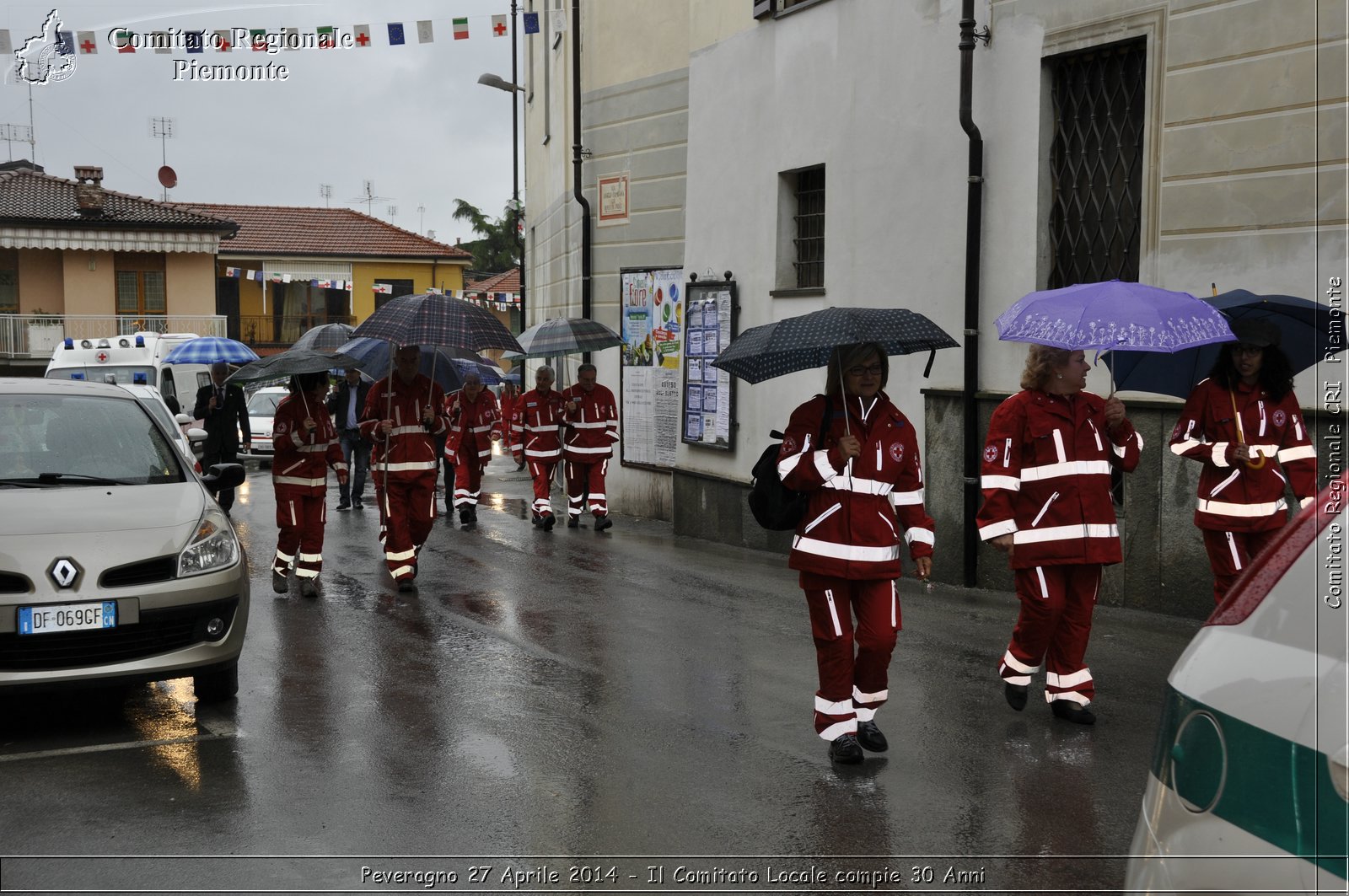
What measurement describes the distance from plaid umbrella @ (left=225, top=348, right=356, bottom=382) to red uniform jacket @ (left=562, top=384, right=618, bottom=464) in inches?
194

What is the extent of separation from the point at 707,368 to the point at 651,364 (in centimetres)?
165

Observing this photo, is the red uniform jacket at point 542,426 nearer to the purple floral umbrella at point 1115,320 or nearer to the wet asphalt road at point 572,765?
the wet asphalt road at point 572,765

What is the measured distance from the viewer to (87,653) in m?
6.27

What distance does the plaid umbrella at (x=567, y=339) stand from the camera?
14.8m

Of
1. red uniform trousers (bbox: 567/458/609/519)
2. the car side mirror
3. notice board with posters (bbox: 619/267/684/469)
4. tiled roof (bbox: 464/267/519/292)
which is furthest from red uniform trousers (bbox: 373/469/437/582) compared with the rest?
tiled roof (bbox: 464/267/519/292)

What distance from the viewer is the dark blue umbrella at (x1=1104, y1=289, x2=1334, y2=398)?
737cm

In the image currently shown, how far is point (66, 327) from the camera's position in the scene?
4334cm

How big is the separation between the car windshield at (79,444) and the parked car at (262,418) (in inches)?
708

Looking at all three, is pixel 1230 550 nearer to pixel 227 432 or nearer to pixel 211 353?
pixel 227 432

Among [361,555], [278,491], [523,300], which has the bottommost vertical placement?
[361,555]

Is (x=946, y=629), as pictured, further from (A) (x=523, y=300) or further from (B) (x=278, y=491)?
(A) (x=523, y=300)

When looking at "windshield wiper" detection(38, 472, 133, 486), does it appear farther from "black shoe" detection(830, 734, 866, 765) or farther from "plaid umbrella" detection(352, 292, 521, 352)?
"black shoe" detection(830, 734, 866, 765)

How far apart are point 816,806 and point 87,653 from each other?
342cm

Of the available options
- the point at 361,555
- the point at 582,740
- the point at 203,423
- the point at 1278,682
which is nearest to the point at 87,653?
the point at 582,740
